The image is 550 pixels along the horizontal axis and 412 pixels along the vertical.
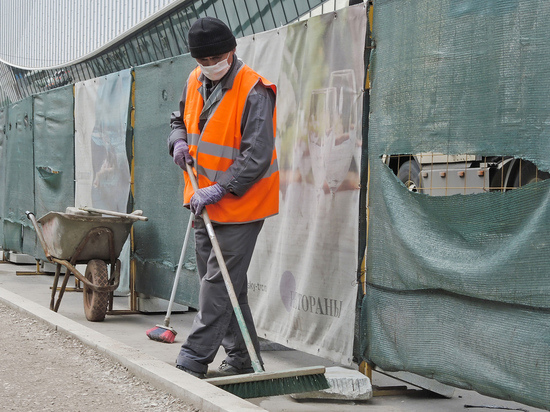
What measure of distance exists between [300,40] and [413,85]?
1.29 meters

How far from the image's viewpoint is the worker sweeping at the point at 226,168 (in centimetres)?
459

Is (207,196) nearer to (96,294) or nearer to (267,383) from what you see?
(267,383)

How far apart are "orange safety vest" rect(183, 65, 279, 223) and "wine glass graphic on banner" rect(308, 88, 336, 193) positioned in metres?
0.50

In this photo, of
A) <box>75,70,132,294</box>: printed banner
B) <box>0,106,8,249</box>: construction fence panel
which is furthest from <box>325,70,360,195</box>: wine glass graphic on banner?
<box>0,106,8,249</box>: construction fence panel

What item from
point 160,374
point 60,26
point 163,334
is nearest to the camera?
point 160,374

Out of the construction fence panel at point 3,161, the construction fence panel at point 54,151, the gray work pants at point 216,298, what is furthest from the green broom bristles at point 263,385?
the construction fence panel at point 3,161

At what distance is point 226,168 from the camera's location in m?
4.73

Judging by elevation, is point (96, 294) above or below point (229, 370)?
above

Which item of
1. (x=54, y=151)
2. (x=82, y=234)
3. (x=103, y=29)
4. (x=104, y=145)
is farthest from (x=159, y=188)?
(x=103, y=29)

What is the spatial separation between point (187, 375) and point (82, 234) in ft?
11.2

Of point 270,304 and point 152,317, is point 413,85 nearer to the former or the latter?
point 270,304

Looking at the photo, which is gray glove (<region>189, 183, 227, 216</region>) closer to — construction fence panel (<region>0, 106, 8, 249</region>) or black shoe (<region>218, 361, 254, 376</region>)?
black shoe (<region>218, 361, 254, 376</region>)

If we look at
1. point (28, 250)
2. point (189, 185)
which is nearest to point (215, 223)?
point (189, 185)

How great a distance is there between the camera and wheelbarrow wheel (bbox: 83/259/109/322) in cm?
739
